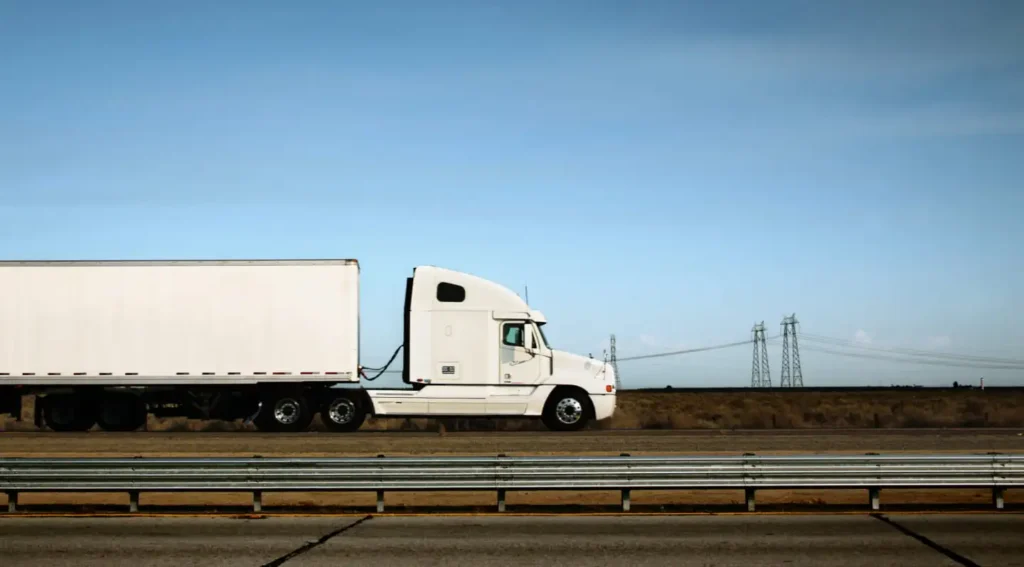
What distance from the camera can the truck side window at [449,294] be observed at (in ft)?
85.9

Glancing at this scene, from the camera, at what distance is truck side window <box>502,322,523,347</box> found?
26.3m

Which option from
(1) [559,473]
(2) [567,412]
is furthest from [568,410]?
(1) [559,473]

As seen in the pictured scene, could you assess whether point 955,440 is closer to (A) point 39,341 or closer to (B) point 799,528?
(B) point 799,528

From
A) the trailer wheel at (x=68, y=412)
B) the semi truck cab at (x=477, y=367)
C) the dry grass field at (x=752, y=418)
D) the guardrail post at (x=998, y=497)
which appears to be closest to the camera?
the guardrail post at (x=998, y=497)

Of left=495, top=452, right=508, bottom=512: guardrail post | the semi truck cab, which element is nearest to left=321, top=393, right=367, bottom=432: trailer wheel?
the semi truck cab

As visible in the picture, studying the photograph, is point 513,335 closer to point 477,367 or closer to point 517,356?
point 517,356

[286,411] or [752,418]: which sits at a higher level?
[286,411]

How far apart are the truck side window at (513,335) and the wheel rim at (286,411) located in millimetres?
5442

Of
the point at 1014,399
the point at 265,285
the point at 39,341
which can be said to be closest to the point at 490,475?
the point at 265,285

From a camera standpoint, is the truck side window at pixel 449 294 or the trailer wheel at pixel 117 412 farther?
the trailer wheel at pixel 117 412

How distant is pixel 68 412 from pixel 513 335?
11.4m

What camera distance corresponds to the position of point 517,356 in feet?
86.4

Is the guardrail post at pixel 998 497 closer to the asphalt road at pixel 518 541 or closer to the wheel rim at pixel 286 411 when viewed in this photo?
the asphalt road at pixel 518 541

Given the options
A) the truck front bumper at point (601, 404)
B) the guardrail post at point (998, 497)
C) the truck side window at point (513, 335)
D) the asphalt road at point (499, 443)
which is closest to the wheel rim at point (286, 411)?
the asphalt road at point (499, 443)
